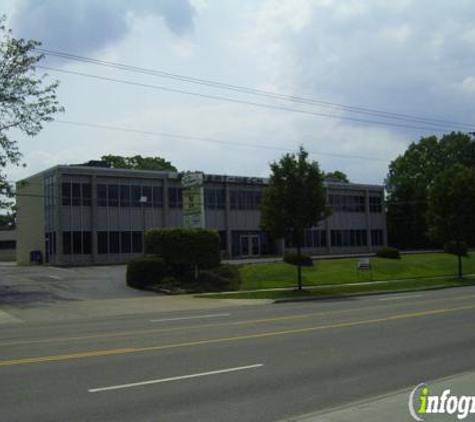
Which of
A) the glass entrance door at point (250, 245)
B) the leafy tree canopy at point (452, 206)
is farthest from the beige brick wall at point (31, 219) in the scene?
the leafy tree canopy at point (452, 206)

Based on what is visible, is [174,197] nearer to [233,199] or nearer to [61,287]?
[233,199]

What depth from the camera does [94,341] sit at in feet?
45.3

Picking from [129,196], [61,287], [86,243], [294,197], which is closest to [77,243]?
[86,243]

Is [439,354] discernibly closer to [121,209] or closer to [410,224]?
[121,209]

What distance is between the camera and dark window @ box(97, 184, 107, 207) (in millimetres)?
53969

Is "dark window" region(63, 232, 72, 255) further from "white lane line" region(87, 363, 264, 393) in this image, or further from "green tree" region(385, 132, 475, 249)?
"green tree" region(385, 132, 475, 249)

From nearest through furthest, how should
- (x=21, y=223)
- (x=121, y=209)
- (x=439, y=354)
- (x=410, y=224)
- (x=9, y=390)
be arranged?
(x=9, y=390), (x=439, y=354), (x=121, y=209), (x=21, y=223), (x=410, y=224)

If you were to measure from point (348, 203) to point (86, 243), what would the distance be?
3255cm

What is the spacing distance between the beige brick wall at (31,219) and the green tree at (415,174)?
45.7 m

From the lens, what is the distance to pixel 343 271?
41094 mm

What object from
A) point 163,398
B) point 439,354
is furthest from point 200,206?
point 163,398

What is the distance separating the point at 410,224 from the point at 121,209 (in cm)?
4297

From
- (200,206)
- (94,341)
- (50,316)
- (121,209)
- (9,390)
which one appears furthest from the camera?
(121,209)

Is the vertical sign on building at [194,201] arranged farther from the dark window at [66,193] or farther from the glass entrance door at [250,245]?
the glass entrance door at [250,245]
